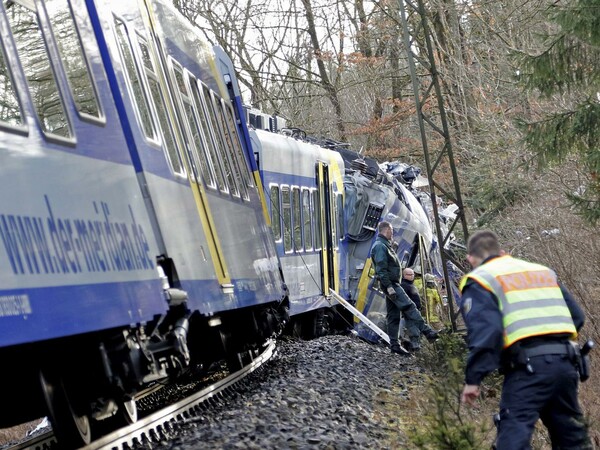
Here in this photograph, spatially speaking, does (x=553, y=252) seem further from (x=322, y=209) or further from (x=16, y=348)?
(x=16, y=348)

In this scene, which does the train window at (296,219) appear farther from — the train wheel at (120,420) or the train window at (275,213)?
the train wheel at (120,420)

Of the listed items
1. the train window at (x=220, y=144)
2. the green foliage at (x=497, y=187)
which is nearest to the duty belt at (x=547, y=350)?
the train window at (x=220, y=144)

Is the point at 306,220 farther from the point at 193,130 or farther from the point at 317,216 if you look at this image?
the point at 193,130

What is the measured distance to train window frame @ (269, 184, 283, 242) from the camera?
16.0 m

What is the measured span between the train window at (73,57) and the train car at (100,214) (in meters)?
0.01

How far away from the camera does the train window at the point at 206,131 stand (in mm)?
10383

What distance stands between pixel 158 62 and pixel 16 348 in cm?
366

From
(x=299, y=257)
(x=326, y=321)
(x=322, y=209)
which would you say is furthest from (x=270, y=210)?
(x=326, y=321)

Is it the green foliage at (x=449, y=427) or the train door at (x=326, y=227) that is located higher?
the train door at (x=326, y=227)

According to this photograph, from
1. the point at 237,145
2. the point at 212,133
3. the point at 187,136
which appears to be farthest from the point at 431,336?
the point at 187,136

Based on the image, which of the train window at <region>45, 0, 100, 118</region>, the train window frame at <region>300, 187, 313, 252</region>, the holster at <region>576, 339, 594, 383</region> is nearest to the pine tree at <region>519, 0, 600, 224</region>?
the train window frame at <region>300, 187, 313, 252</region>

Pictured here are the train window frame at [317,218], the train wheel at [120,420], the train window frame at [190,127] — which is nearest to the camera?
the train wheel at [120,420]

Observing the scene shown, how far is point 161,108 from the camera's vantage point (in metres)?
8.61

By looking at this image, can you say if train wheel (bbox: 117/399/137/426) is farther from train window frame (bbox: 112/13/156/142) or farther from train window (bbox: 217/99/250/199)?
train window (bbox: 217/99/250/199)
